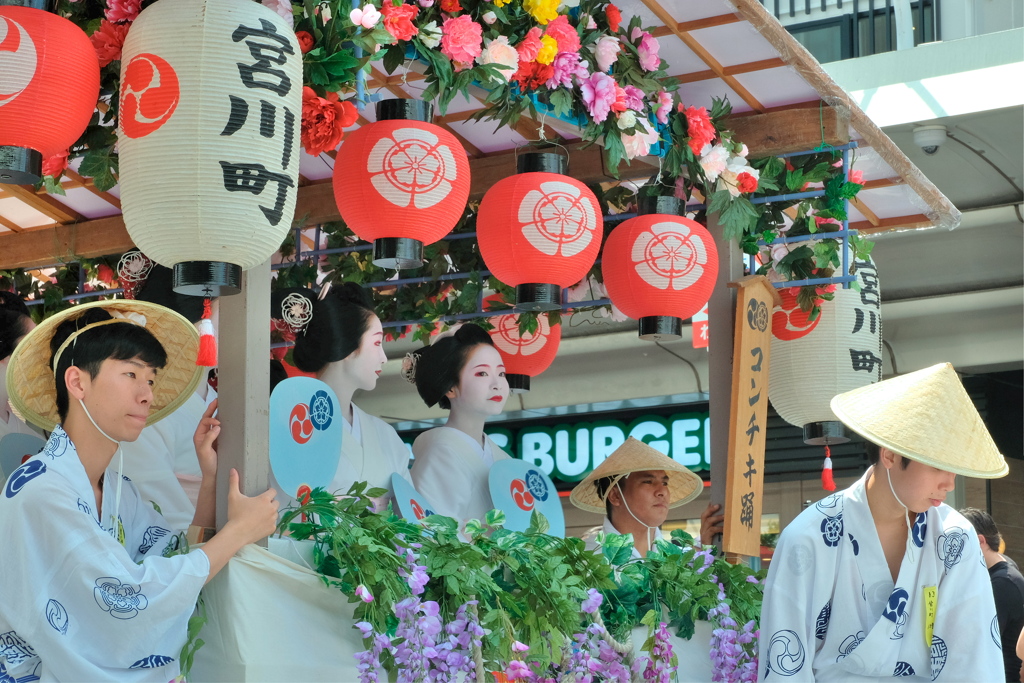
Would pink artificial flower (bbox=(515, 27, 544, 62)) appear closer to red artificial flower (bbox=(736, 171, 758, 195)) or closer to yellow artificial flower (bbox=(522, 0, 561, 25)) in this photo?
yellow artificial flower (bbox=(522, 0, 561, 25))

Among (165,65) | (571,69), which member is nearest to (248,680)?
(165,65)

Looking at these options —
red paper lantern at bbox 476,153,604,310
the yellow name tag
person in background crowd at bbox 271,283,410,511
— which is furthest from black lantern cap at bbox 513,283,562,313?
the yellow name tag

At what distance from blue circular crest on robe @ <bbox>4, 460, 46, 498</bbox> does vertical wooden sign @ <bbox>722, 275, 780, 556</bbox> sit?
271cm

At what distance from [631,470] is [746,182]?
51.5 inches

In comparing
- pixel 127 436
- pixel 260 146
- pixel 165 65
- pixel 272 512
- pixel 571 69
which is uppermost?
pixel 571 69

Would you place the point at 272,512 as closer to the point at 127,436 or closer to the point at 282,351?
the point at 127,436

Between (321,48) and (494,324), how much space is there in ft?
9.07

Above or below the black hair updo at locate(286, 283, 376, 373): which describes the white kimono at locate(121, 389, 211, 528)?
below

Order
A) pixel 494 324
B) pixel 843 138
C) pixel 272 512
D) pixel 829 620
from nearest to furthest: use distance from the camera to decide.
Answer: pixel 272 512 → pixel 829 620 → pixel 843 138 → pixel 494 324

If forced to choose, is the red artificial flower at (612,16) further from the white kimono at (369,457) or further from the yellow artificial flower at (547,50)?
the white kimono at (369,457)

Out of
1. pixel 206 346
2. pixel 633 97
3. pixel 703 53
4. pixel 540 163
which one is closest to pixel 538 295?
pixel 540 163

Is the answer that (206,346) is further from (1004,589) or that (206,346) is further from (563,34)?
(1004,589)

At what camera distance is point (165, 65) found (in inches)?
118

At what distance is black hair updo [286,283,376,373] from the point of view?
4594 millimetres
